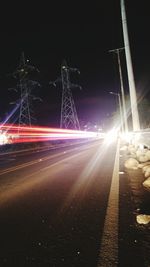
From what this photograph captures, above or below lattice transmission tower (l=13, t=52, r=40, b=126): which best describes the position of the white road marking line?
below

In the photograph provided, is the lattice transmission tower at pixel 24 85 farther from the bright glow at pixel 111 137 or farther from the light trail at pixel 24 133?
the bright glow at pixel 111 137

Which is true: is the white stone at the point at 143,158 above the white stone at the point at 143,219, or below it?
above

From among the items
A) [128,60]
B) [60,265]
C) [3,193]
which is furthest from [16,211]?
[128,60]

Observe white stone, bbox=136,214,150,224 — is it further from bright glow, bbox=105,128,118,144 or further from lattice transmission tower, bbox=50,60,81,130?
lattice transmission tower, bbox=50,60,81,130

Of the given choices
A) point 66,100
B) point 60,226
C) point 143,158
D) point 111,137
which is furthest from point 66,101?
point 60,226

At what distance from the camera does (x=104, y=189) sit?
17.9 feet

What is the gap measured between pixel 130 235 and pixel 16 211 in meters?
2.30

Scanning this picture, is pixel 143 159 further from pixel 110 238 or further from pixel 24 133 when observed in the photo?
pixel 24 133

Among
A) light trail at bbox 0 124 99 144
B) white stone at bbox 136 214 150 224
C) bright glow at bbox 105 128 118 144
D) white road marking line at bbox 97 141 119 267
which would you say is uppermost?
light trail at bbox 0 124 99 144

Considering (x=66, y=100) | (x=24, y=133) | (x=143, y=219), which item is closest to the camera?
(x=143, y=219)

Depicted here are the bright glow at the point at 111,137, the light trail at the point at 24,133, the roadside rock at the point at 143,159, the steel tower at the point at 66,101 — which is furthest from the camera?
the steel tower at the point at 66,101

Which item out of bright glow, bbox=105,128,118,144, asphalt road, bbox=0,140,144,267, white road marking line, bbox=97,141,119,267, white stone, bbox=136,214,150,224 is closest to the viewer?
white road marking line, bbox=97,141,119,267

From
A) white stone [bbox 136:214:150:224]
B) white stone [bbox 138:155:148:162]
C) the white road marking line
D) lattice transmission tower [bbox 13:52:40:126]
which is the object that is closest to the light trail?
lattice transmission tower [bbox 13:52:40:126]

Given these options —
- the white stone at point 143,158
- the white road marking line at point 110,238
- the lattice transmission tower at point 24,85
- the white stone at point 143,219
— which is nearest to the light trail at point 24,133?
the lattice transmission tower at point 24,85
